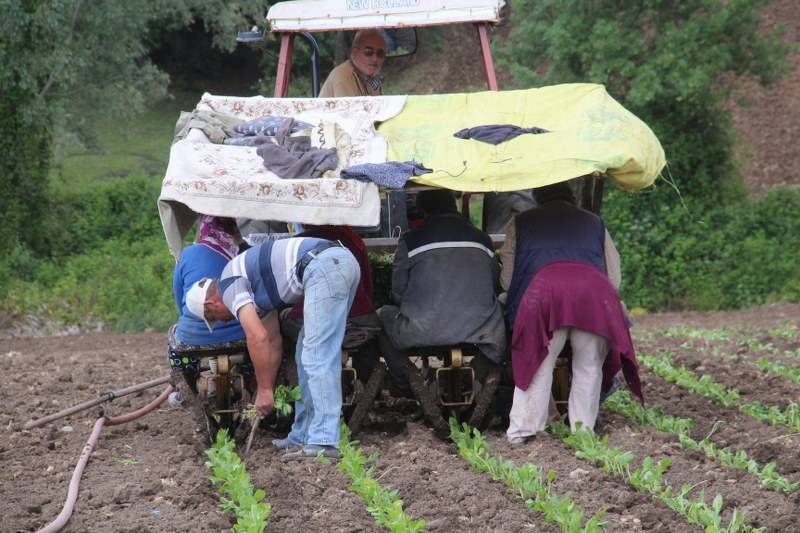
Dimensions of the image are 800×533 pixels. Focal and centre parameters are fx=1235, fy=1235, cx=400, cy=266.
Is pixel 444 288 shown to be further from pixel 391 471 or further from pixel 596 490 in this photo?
pixel 596 490

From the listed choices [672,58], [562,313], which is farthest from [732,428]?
[672,58]

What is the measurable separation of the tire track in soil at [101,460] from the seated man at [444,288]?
66.2 inches

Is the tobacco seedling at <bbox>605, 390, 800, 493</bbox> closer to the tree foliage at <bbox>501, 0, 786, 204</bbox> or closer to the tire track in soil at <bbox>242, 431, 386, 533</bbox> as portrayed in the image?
the tire track in soil at <bbox>242, 431, 386, 533</bbox>

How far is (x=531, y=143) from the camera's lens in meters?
8.28

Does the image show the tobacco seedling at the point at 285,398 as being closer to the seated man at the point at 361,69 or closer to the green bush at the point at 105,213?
the seated man at the point at 361,69

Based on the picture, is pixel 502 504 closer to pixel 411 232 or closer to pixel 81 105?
pixel 411 232

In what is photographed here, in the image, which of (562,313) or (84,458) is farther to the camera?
(562,313)

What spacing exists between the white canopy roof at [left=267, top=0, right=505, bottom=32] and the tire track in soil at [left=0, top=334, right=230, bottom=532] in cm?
349

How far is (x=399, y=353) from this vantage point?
27.4 ft

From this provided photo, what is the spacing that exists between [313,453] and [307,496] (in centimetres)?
87

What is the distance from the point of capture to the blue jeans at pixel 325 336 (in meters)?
7.65

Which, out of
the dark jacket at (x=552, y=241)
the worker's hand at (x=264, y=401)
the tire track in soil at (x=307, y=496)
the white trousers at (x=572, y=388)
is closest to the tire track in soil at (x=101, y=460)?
the tire track in soil at (x=307, y=496)

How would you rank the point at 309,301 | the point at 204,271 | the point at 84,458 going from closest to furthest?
1. the point at 84,458
2. the point at 309,301
3. the point at 204,271

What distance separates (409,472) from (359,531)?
1.22 meters
